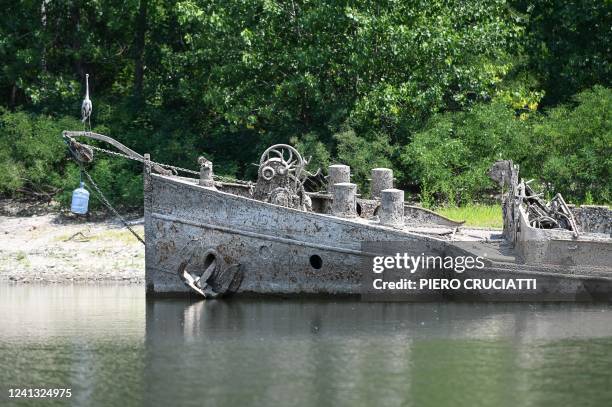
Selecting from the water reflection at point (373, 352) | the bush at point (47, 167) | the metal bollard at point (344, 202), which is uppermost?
the bush at point (47, 167)

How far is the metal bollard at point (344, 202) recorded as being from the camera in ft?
78.8

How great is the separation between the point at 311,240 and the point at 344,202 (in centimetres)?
115

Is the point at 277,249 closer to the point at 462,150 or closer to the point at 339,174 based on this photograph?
the point at 339,174

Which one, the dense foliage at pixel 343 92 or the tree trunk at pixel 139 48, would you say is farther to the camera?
the tree trunk at pixel 139 48

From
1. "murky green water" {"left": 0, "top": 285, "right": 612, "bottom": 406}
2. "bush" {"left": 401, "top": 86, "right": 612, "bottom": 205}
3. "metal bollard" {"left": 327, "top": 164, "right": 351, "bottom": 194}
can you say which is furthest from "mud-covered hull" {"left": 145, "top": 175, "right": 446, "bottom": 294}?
"bush" {"left": 401, "top": 86, "right": 612, "bottom": 205}

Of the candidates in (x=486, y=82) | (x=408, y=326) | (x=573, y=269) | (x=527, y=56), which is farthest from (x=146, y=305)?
(x=527, y=56)

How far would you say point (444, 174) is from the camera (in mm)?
30953

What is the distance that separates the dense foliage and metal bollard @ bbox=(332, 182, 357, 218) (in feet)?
22.0

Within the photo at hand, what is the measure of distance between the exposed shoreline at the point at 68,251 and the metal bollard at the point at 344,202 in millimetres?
5092

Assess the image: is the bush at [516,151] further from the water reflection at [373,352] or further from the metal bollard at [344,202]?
the water reflection at [373,352]

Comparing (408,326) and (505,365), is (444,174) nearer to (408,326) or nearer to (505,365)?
(408,326)

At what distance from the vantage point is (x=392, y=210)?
23.6 metres

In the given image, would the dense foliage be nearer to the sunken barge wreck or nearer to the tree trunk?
the tree trunk

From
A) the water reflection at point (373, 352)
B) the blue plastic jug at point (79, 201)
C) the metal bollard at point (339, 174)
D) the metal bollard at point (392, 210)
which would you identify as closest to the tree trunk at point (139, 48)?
the blue plastic jug at point (79, 201)
